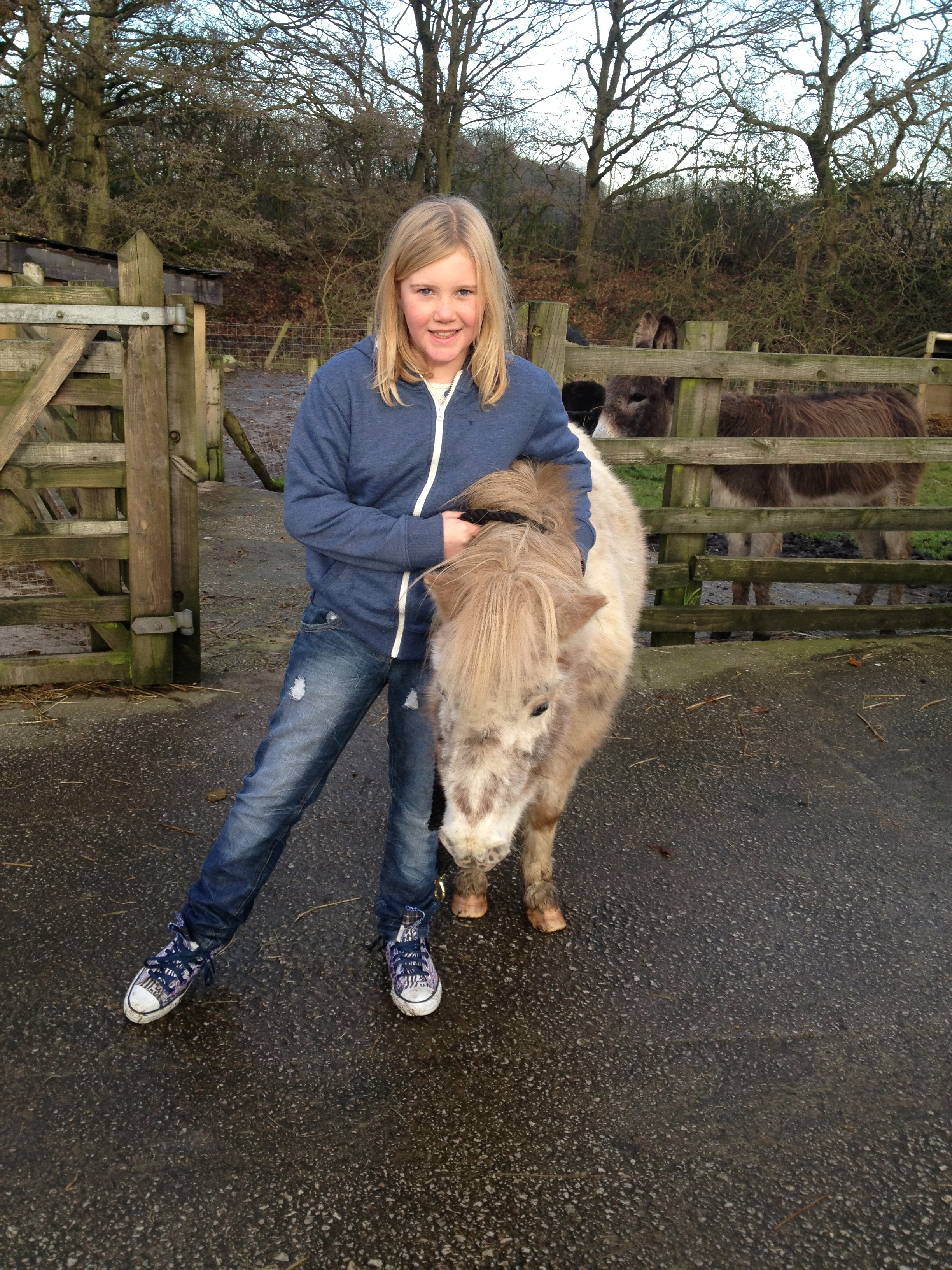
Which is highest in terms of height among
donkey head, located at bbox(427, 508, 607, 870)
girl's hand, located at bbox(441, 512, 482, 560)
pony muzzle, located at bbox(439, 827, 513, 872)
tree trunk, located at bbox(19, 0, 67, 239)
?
tree trunk, located at bbox(19, 0, 67, 239)

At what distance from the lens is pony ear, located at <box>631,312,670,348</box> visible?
6863 mm

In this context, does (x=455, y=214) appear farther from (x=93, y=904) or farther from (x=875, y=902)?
(x=875, y=902)

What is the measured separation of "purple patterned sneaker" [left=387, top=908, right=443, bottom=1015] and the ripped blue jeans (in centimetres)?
44

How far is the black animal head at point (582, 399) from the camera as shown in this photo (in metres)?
5.45

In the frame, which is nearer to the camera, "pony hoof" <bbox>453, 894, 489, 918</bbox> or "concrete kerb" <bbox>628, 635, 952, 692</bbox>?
"pony hoof" <bbox>453, 894, 489, 918</bbox>

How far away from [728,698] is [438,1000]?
9.28 feet

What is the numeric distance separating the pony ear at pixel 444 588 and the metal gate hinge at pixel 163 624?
8.47 feet

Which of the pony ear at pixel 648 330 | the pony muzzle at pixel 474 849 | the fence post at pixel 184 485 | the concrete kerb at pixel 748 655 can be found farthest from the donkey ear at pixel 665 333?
the pony muzzle at pixel 474 849

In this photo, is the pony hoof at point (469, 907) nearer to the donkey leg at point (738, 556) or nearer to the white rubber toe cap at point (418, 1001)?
the white rubber toe cap at point (418, 1001)

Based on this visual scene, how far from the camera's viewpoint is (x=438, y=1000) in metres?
2.48

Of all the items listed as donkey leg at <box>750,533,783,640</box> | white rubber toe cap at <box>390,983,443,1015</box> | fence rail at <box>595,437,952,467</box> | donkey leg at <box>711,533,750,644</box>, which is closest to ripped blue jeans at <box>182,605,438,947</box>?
white rubber toe cap at <box>390,983,443,1015</box>

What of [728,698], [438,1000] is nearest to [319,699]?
[438,1000]

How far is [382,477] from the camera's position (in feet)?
7.42

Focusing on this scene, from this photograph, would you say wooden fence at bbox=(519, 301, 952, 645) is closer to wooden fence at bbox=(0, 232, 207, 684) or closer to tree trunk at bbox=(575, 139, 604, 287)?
wooden fence at bbox=(0, 232, 207, 684)
